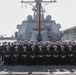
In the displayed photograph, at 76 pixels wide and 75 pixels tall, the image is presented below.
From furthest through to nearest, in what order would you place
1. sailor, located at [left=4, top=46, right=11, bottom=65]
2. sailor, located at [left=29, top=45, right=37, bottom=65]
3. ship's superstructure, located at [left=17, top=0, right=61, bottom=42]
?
ship's superstructure, located at [left=17, top=0, right=61, bottom=42]
sailor, located at [left=4, top=46, right=11, bottom=65]
sailor, located at [left=29, top=45, right=37, bottom=65]

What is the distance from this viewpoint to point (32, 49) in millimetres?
12547

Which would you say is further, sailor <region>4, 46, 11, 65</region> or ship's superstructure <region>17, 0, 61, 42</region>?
ship's superstructure <region>17, 0, 61, 42</region>

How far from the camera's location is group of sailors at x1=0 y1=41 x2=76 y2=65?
12602mm

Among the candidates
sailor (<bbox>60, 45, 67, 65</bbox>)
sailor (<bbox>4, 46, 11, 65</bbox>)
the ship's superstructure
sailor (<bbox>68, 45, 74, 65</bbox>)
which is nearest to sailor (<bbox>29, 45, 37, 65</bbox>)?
sailor (<bbox>4, 46, 11, 65</bbox>)

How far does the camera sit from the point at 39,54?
12602 mm

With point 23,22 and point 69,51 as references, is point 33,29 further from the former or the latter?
point 69,51

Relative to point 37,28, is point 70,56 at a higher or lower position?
lower

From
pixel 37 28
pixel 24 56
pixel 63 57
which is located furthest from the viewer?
pixel 37 28

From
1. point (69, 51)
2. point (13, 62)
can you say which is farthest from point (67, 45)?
point (13, 62)

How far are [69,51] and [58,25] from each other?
989cm

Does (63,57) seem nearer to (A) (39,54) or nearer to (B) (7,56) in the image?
(A) (39,54)

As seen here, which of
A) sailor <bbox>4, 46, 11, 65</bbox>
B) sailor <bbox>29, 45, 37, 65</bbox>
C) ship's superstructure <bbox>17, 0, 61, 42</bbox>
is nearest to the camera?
sailor <bbox>29, 45, 37, 65</bbox>

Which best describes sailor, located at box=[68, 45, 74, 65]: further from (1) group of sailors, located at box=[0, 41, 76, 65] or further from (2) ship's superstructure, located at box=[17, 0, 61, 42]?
(2) ship's superstructure, located at box=[17, 0, 61, 42]

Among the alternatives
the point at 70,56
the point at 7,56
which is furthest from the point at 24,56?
the point at 70,56
